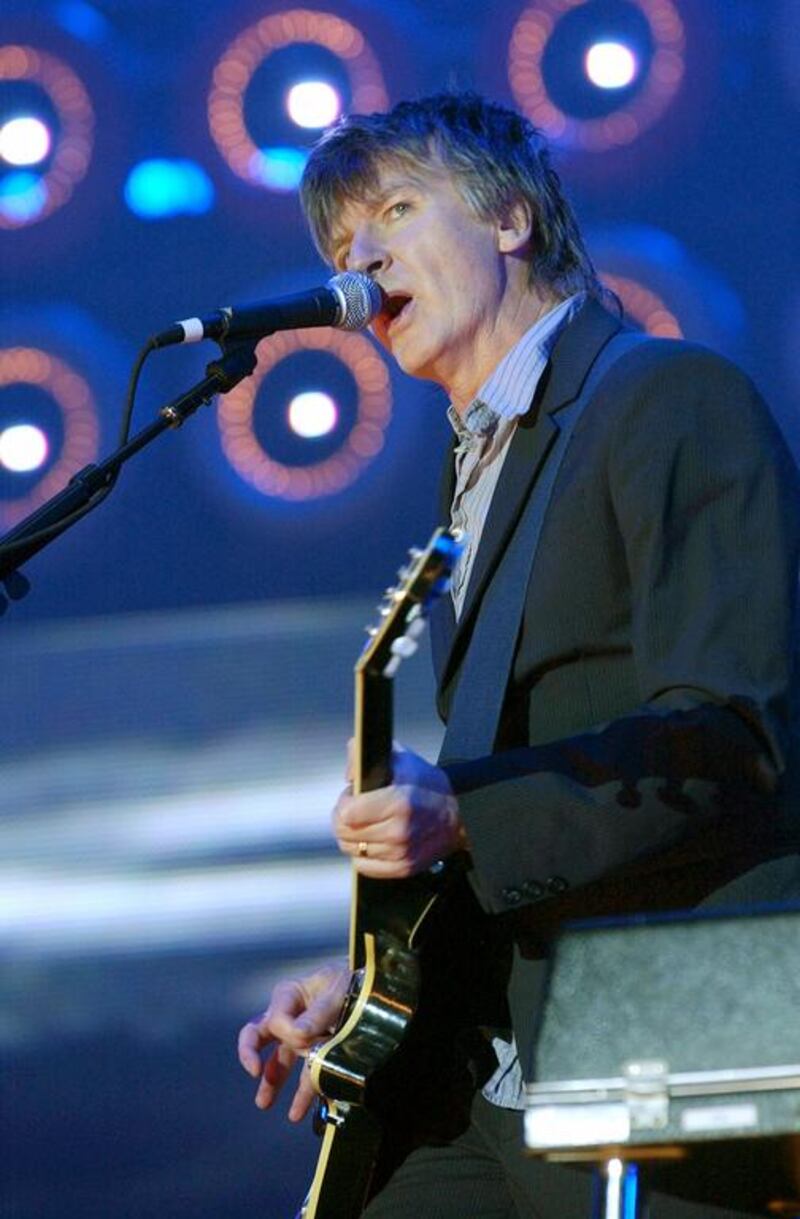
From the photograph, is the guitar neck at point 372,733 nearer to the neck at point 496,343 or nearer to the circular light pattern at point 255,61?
the neck at point 496,343

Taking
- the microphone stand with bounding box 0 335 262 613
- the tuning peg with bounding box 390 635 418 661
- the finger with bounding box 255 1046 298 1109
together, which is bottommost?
the finger with bounding box 255 1046 298 1109

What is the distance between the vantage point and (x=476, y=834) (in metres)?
1.61

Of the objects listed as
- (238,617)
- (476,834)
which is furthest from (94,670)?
(476,834)

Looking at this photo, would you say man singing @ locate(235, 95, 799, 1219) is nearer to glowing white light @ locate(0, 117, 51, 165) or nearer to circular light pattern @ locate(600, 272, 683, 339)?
circular light pattern @ locate(600, 272, 683, 339)

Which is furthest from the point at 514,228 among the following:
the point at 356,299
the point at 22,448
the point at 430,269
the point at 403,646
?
the point at 22,448

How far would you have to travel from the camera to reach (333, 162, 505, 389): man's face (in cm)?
223

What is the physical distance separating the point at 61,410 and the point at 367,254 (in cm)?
106

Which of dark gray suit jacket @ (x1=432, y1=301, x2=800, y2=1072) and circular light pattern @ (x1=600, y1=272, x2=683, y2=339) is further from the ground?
circular light pattern @ (x1=600, y1=272, x2=683, y2=339)

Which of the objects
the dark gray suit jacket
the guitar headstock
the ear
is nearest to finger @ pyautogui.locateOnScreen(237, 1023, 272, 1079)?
the dark gray suit jacket

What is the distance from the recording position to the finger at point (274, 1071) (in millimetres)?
2002

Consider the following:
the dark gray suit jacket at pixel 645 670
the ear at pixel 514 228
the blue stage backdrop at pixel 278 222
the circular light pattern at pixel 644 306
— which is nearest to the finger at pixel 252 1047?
the dark gray suit jacket at pixel 645 670

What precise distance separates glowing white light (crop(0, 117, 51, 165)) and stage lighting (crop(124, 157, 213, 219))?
183 mm

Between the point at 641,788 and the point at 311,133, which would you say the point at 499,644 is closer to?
the point at 641,788

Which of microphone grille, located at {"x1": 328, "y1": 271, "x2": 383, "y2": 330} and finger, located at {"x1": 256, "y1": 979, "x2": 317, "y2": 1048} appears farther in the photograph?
microphone grille, located at {"x1": 328, "y1": 271, "x2": 383, "y2": 330}
